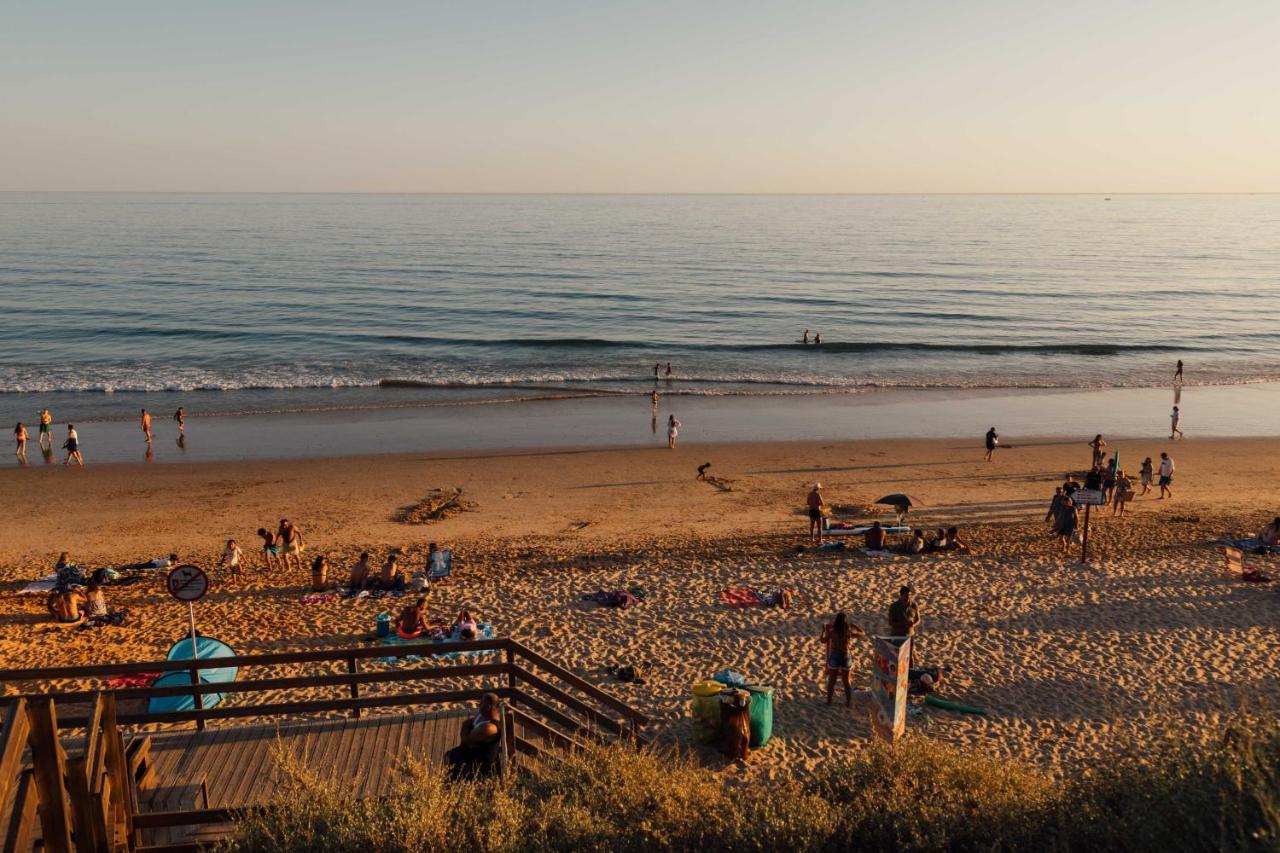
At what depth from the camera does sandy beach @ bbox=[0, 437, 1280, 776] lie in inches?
452

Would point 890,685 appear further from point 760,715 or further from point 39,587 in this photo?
point 39,587

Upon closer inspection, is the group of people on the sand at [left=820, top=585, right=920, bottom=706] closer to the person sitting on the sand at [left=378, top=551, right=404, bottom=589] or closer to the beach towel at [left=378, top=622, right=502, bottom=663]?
the beach towel at [left=378, top=622, right=502, bottom=663]

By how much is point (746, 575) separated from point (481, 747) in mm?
9104

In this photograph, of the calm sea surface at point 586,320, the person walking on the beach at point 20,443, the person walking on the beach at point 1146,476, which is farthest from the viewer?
the calm sea surface at point 586,320

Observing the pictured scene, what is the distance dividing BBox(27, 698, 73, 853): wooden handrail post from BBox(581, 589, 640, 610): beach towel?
9.99 meters

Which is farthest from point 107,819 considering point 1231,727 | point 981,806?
point 1231,727

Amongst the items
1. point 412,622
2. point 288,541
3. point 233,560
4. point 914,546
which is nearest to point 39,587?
point 233,560

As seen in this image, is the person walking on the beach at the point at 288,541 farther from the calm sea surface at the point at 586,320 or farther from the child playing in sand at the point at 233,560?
the calm sea surface at the point at 586,320

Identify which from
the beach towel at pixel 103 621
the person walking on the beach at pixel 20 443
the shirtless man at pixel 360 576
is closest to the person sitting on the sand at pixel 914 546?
the shirtless man at pixel 360 576

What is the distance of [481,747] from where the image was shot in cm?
745

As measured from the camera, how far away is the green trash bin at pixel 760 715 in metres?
10.0

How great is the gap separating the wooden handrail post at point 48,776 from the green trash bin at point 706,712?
21.4ft

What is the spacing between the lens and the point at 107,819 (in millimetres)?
5449

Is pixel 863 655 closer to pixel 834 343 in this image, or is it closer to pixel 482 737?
pixel 482 737
